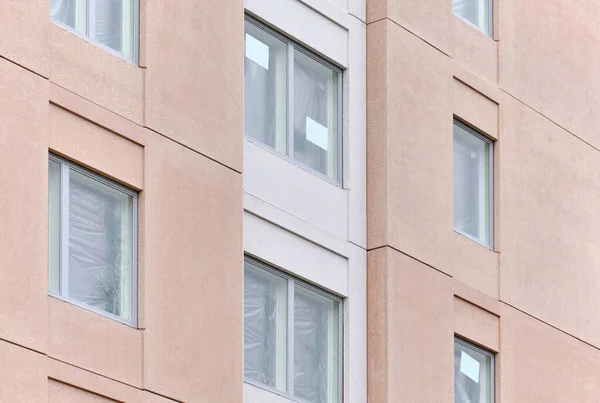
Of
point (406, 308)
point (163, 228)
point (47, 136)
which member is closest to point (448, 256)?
point (406, 308)

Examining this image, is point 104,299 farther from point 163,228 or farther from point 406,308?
point 406,308

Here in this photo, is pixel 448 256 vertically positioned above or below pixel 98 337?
above

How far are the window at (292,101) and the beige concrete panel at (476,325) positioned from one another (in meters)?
2.83

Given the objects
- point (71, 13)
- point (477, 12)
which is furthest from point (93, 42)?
point (477, 12)

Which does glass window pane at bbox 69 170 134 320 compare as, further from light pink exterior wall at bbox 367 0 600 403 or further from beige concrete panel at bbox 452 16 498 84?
beige concrete panel at bbox 452 16 498 84

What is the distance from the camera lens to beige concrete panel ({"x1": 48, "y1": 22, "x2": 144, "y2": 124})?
76.6ft

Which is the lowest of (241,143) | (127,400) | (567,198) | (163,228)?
(127,400)

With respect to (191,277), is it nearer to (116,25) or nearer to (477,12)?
(116,25)

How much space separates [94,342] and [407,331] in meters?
6.24

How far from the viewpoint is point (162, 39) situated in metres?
24.9

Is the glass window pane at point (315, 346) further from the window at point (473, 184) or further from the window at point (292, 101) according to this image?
the window at point (473, 184)

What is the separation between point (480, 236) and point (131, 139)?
313 inches

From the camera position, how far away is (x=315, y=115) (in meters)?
28.2

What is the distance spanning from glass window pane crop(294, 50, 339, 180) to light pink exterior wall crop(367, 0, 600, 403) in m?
0.56
